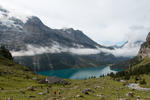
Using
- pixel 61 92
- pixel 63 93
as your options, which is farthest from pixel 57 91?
pixel 63 93

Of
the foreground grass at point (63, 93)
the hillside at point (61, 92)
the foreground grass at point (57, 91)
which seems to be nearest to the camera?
the foreground grass at point (63, 93)

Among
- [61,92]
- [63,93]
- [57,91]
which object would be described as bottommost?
[57,91]

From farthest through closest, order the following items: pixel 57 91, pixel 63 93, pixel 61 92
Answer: pixel 57 91 → pixel 61 92 → pixel 63 93

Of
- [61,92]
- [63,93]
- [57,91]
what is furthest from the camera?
[57,91]

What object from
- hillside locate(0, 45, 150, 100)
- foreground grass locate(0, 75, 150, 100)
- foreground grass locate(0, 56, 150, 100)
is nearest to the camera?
foreground grass locate(0, 75, 150, 100)

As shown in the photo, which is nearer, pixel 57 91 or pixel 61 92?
pixel 61 92

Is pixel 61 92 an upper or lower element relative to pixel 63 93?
lower

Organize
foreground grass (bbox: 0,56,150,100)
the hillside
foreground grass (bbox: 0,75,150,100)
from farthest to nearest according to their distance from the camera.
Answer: the hillside
foreground grass (bbox: 0,56,150,100)
foreground grass (bbox: 0,75,150,100)

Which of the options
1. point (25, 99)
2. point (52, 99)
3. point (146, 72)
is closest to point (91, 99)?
point (52, 99)

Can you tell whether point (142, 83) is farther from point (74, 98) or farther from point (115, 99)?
point (74, 98)

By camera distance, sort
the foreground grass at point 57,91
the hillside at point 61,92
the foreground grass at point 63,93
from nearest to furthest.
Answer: the foreground grass at point 63,93
the foreground grass at point 57,91
the hillside at point 61,92

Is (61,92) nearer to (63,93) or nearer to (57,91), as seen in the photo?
(63,93)

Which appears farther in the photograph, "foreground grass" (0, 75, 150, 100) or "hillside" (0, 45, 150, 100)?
"hillside" (0, 45, 150, 100)

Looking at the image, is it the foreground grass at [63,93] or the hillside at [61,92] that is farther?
the hillside at [61,92]
